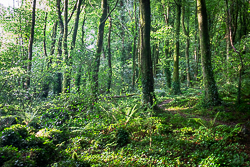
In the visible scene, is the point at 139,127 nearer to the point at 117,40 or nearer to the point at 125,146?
the point at 125,146

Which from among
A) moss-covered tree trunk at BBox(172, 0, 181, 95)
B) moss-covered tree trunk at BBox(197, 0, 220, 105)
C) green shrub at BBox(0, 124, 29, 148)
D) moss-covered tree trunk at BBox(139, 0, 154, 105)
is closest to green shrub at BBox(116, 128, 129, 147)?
moss-covered tree trunk at BBox(139, 0, 154, 105)

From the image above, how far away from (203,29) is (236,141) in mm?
6599

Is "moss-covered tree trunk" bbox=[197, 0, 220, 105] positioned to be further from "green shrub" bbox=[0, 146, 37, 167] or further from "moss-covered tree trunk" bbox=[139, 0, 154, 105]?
"green shrub" bbox=[0, 146, 37, 167]

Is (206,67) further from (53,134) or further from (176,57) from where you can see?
(53,134)

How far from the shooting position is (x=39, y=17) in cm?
1602

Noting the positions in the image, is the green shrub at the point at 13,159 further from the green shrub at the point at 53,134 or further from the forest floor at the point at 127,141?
the green shrub at the point at 53,134

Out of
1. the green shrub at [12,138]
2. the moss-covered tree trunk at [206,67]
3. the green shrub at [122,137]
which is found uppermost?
the moss-covered tree trunk at [206,67]

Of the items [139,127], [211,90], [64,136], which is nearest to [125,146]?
[139,127]

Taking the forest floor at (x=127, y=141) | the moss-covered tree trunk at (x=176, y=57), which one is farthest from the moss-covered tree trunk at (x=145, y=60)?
the moss-covered tree trunk at (x=176, y=57)

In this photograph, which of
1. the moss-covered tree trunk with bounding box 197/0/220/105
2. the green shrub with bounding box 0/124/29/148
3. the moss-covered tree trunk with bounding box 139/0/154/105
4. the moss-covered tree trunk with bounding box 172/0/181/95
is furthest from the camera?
the moss-covered tree trunk with bounding box 172/0/181/95

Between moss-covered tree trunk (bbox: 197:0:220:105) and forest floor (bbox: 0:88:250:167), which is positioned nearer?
forest floor (bbox: 0:88:250:167)

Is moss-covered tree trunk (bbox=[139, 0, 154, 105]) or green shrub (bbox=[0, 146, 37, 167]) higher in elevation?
moss-covered tree trunk (bbox=[139, 0, 154, 105])

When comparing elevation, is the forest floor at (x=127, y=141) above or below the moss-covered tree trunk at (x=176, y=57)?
below

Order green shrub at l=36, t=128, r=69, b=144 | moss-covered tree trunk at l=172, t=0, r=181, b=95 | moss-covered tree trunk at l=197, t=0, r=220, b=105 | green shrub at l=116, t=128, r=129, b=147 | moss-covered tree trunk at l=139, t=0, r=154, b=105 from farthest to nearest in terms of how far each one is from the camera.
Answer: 1. moss-covered tree trunk at l=172, t=0, r=181, b=95
2. moss-covered tree trunk at l=197, t=0, r=220, b=105
3. moss-covered tree trunk at l=139, t=0, r=154, b=105
4. green shrub at l=36, t=128, r=69, b=144
5. green shrub at l=116, t=128, r=129, b=147
